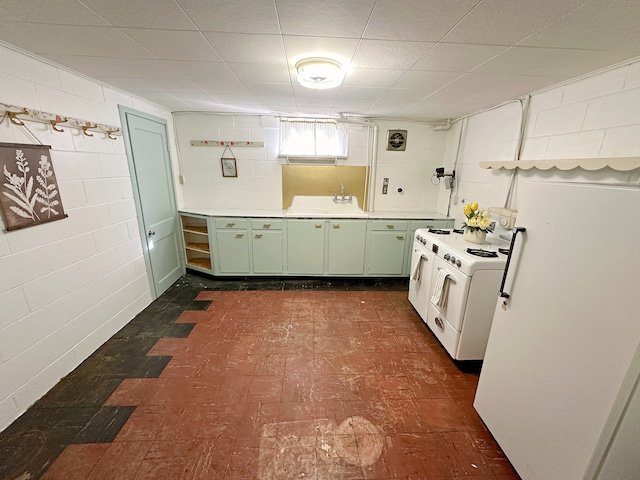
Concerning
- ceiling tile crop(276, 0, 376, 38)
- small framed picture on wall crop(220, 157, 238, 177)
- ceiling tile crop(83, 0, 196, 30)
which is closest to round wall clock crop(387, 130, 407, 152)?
small framed picture on wall crop(220, 157, 238, 177)

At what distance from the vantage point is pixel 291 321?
9.10ft

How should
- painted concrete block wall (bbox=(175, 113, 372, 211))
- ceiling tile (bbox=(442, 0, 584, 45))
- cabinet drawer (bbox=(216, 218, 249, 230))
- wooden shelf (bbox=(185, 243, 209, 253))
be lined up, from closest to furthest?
ceiling tile (bbox=(442, 0, 584, 45)) < cabinet drawer (bbox=(216, 218, 249, 230)) < painted concrete block wall (bbox=(175, 113, 372, 211)) < wooden shelf (bbox=(185, 243, 209, 253))

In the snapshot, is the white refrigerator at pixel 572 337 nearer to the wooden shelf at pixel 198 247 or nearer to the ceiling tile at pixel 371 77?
the ceiling tile at pixel 371 77

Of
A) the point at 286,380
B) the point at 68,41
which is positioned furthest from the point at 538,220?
the point at 68,41

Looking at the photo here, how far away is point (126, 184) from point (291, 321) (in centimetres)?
219

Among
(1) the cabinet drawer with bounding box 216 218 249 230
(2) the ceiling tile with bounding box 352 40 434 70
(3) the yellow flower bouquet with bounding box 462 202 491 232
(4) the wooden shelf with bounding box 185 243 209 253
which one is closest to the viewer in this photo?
(2) the ceiling tile with bounding box 352 40 434 70

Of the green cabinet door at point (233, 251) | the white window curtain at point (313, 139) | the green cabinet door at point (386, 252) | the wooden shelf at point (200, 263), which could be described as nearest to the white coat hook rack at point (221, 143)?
the white window curtain at point (313, 139)

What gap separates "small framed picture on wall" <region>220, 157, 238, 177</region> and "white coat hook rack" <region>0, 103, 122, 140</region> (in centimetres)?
140

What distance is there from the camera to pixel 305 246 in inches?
143

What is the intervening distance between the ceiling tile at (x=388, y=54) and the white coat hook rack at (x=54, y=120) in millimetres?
2143

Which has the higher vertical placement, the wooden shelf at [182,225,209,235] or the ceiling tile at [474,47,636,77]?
the ceiling tile at [474,47,636,77]

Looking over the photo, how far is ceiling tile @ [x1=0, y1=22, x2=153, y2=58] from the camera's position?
1365 millimetres

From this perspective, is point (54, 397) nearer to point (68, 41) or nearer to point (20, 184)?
point (20, 184)

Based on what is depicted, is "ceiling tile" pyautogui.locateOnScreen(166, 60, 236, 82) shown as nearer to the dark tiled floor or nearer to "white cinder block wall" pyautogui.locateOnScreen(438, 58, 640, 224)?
the dark tiled floor
